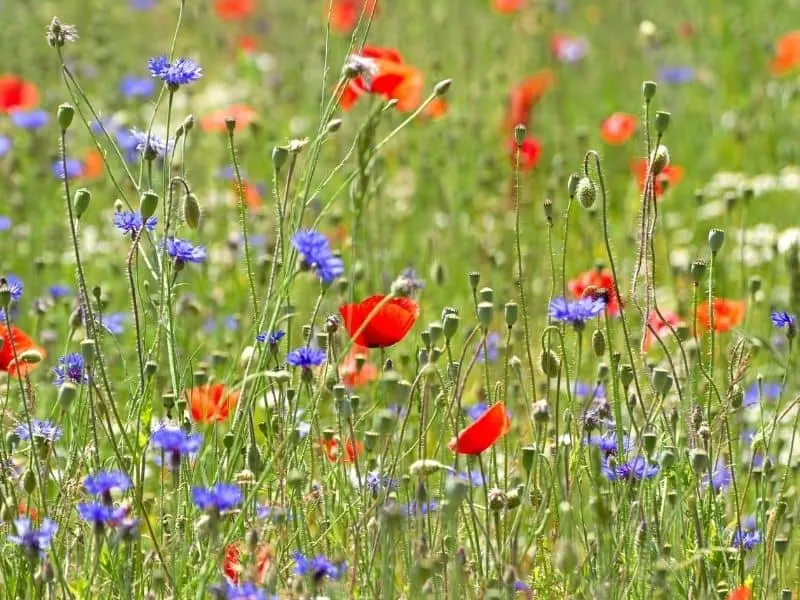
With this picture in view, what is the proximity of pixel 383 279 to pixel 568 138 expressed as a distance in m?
2.22

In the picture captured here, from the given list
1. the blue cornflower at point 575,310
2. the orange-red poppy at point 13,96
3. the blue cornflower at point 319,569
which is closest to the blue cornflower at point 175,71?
the blue cornflower at point 575,310

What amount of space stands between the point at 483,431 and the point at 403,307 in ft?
1.10

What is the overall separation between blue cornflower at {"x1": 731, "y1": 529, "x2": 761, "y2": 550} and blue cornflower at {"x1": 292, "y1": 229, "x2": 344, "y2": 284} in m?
0.79

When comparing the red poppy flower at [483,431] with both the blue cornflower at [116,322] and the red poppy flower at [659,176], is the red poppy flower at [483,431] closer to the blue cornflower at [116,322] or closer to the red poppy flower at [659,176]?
the red poppy flower at [659,176]

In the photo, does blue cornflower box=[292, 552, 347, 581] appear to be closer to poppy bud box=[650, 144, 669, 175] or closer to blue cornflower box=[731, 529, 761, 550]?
blue cornflower box=[731, 529, 761, 550]

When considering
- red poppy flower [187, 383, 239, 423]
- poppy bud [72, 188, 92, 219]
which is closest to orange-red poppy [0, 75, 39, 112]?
red poppy flower [187, 383, 239, 423]

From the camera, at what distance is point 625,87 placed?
251 inches

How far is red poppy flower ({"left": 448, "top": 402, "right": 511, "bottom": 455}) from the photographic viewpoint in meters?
1.99

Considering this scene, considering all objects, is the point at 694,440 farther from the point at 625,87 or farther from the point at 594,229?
the point at 625,87

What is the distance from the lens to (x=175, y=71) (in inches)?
89.6

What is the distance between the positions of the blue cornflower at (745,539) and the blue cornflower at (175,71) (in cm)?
112

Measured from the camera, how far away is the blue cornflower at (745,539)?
2223 mm

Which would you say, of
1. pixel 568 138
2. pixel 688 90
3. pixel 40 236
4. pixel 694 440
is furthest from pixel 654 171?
pixel 688 90

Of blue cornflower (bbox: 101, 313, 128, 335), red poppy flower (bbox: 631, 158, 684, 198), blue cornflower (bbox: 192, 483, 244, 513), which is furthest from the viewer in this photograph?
blue cornflower (bbox: 101, 313, 128, 335)
